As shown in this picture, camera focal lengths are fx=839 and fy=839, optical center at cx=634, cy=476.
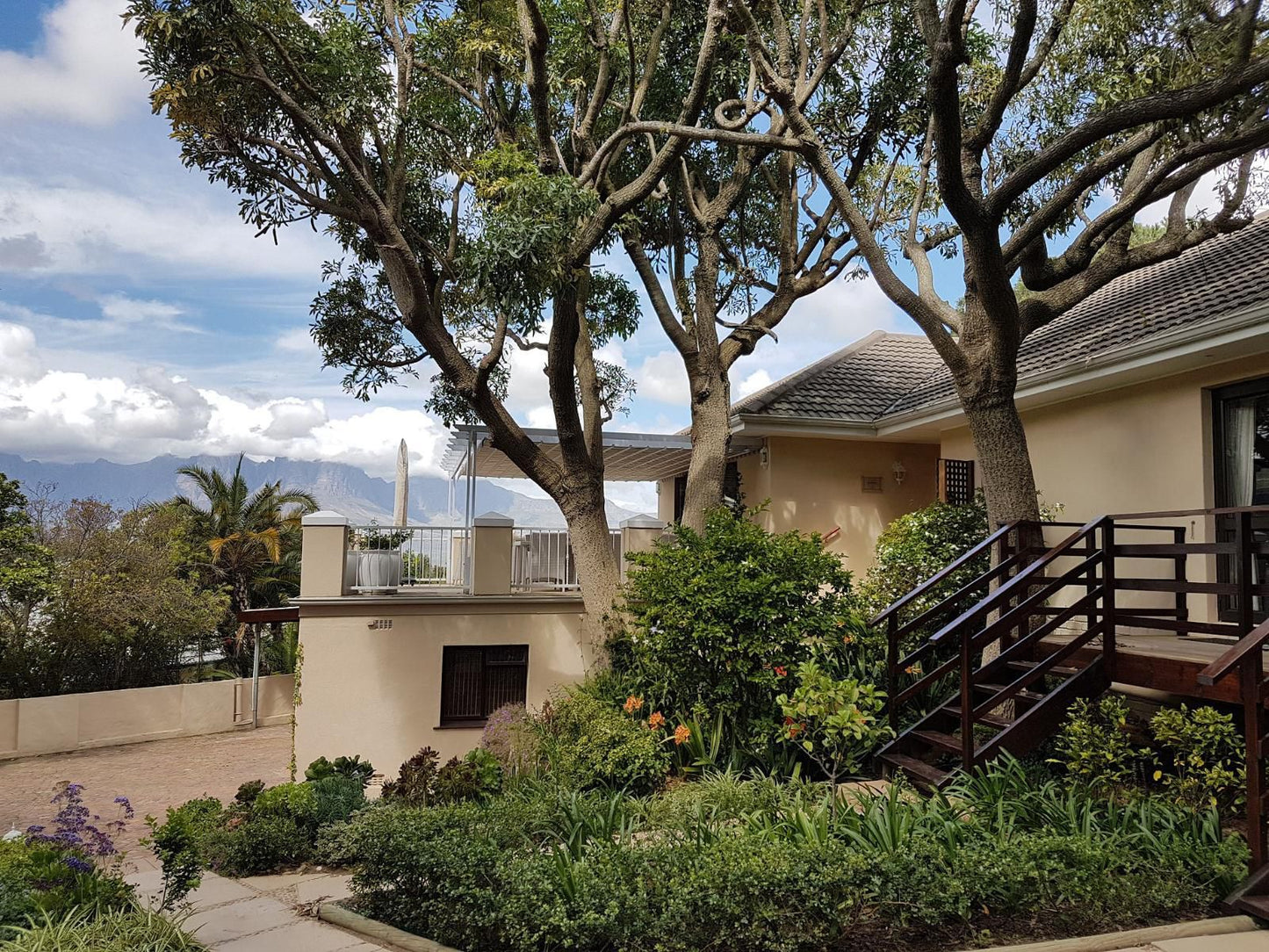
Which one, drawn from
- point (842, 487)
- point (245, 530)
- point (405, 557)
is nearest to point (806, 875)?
point (405, 557)

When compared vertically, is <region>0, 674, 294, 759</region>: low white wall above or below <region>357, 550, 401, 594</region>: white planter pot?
below

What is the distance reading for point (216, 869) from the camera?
6559 millimetres

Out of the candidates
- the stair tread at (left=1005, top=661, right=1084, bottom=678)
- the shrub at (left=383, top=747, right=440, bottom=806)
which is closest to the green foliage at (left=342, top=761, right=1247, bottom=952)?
the stair tread at (left=1005, top=661, right=1084, bottom=678)

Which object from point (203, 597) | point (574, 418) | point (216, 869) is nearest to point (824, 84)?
point (574, 418)

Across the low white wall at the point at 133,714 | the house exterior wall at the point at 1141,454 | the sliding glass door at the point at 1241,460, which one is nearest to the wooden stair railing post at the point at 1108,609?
the sliding glass door at the point at 1241,460

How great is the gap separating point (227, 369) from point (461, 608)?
5260 centimetres

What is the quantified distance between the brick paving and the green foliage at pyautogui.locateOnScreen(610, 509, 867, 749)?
23.9ft

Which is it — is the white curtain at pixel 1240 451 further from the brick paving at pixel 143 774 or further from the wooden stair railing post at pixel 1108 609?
the brick paving at pixel 143 774

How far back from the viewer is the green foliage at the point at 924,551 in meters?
9.63

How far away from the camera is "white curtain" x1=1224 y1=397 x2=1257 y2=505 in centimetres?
812

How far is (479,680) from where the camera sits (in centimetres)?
1242

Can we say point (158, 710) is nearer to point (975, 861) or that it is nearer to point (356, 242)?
point (356, 242)

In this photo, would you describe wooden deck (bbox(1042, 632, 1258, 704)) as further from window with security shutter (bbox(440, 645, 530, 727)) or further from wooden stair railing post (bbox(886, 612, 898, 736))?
window with security shutter (bbox(440, 645, 530, 727))

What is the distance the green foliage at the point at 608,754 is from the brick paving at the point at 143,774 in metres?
6.08
